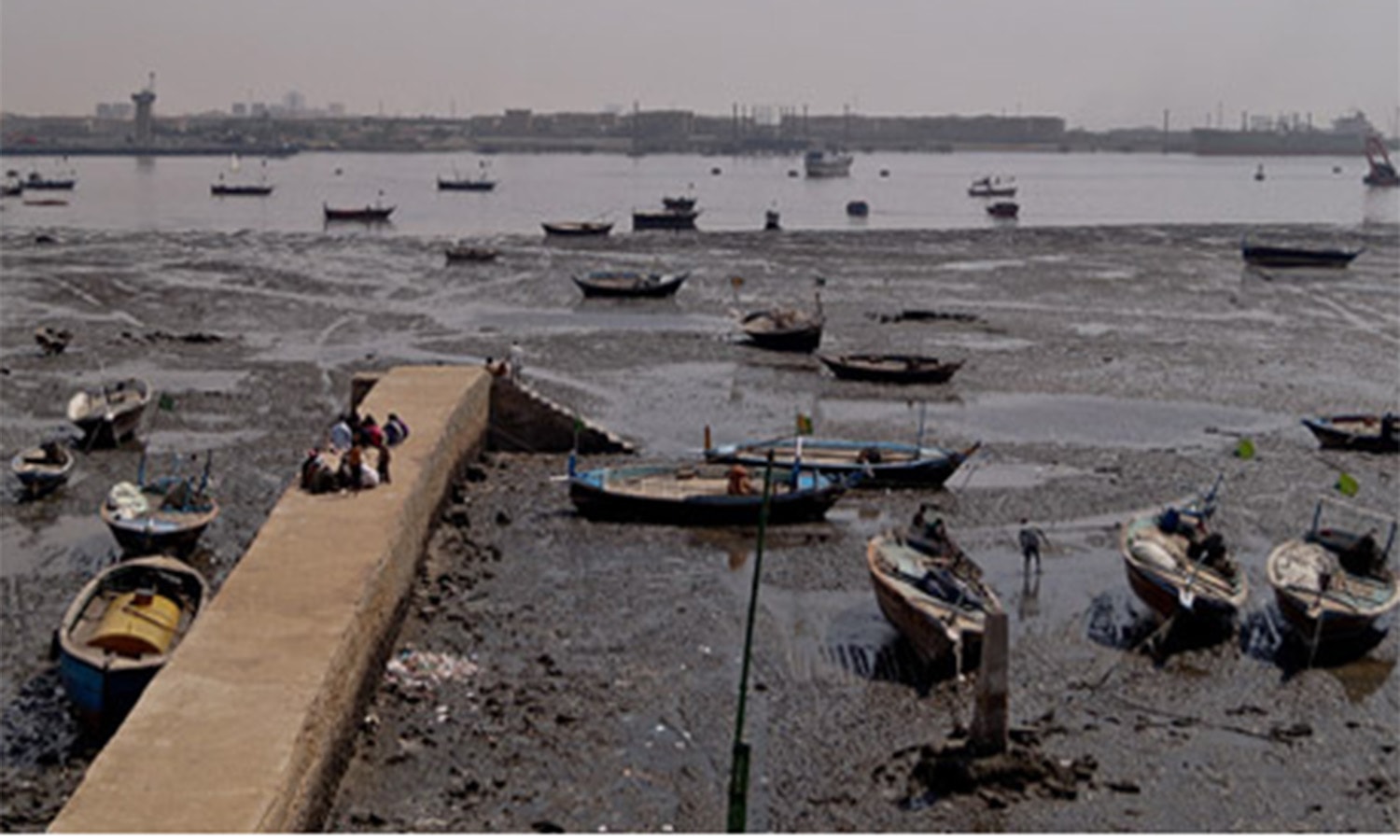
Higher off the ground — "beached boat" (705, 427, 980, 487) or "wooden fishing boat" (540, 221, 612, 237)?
"wooden fishing boat" (540, 221, 612, 237)

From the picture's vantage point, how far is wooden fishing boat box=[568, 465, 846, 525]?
25.5 m

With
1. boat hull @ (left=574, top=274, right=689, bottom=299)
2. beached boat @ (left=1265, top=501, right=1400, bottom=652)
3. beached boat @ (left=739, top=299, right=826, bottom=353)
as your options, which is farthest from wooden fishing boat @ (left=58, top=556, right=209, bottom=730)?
boat hull @ (left=574, top=274, right=689, bottom=299)

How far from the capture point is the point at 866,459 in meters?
28.8

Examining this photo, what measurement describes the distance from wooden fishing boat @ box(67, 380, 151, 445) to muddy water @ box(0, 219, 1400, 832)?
1.18 m

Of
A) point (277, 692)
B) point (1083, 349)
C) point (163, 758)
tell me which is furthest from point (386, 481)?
point (1083, 349)

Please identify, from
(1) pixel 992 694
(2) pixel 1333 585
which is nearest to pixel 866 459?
(2) pixel 1333 585

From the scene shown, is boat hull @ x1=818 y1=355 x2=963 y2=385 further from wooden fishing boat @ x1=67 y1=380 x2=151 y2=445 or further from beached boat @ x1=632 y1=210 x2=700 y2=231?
beached boat @ x1=632 y1=210 x2=700 y2=231

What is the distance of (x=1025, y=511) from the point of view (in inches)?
1067

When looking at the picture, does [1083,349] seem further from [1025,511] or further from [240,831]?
[240,831]

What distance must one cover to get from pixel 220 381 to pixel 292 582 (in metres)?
22.7

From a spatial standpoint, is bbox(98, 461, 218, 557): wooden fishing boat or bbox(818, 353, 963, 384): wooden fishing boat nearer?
bbox(98, 461, 218, 557): wooden fishing boat

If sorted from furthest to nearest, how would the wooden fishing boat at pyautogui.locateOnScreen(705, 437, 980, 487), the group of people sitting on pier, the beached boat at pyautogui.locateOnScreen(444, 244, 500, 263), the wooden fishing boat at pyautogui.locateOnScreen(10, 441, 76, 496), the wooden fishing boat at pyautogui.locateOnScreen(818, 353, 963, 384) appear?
the beached boat at pyautogui.locateOnScreen(444, 244, 500, 263) < the wooden fishing boat at pyautogui.locateOnScreen(818, 353, 963, 384) < the wooden fishing boat at pyautogui.locateOnScreen(705, 437, 980, 487) < the wooden fishing boat at pyautogui.locateOnScreen(10, 441, 76, 496) < the group of people sitting on pier

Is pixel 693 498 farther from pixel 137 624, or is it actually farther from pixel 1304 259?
pixel 1304 259

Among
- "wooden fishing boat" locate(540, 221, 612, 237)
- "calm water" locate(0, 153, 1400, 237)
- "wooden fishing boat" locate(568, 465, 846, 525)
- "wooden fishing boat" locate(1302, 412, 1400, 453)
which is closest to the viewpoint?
"wooden fishing boat" locate(568, 465, 846, 525)
